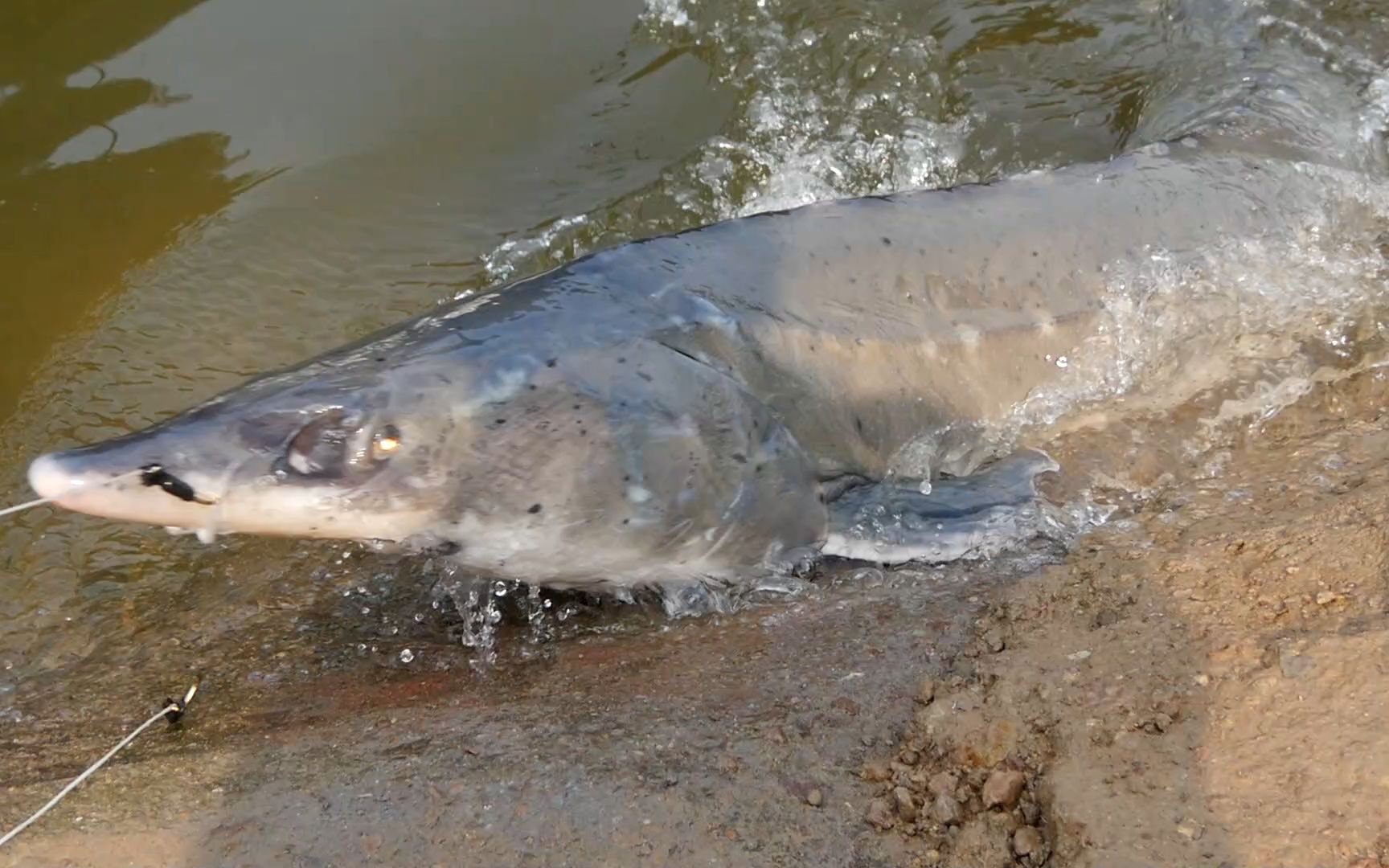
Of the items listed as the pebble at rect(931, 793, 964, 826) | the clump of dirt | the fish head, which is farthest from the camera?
the fish head

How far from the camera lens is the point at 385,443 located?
234 cm

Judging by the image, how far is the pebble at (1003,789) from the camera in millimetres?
1811

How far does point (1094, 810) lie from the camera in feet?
5.65

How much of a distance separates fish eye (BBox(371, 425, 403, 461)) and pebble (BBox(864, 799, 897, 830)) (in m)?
1.16

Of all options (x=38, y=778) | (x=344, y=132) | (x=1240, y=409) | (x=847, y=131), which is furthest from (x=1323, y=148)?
(x=38, y=778)

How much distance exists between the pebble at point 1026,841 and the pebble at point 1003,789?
0.06 meters

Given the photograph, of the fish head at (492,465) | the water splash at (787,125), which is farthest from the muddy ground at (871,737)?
the water splash at (787,125)

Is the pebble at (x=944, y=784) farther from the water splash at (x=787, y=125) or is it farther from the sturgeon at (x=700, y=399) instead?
the water splash at (x=787, y=125)

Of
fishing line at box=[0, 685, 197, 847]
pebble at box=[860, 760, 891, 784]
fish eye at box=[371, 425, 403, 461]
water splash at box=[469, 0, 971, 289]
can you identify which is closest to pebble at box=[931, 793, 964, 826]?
pebble at box=[860, 760, 891, 784]

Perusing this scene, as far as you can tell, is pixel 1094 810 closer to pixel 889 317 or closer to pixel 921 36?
pixel 889 317

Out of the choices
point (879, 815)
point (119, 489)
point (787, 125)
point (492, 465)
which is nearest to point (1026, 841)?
point (879, 815)

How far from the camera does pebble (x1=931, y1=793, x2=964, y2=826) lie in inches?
70.9

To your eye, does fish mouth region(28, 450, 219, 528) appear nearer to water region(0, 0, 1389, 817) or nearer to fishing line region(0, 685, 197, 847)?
fishing line region(0, 685, 197, 847)

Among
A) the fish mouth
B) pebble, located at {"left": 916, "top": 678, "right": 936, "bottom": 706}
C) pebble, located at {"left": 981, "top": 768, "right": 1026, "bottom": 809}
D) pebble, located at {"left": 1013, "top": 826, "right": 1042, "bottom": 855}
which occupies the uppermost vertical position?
the fish mouth
